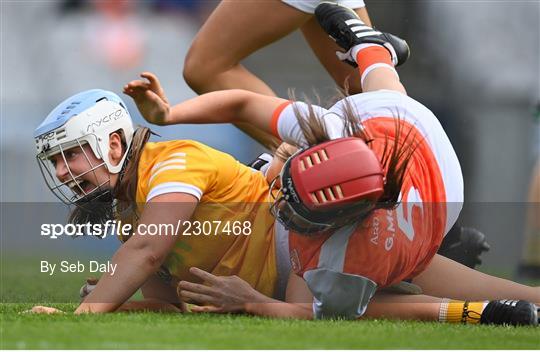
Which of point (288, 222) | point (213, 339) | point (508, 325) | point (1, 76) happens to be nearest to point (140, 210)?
point (288, 222)

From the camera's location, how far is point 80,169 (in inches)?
156

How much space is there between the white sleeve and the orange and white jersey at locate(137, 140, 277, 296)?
0.25 meters

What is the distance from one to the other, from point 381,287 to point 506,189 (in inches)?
198

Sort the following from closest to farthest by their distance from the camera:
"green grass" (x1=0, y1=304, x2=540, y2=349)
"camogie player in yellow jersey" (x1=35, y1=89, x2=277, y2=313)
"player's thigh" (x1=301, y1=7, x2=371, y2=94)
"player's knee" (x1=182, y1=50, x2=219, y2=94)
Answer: "green grass" (x1=0, y1=304, x2=540, y2=349)
"camogie player in yellow jersey" (x1=35, y1=89, x2=277, y2=313)
"player's knee" (x1=182, y1=50, x2=219, y2=94)
"player's thigh" (x1=301, y1=7, x2=371, y2=94)

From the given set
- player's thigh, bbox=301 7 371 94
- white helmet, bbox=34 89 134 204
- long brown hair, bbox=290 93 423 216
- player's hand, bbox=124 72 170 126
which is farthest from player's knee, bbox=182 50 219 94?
long brown hair, bbox=290 93 423 216

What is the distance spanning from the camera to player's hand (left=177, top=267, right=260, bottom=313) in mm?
3928

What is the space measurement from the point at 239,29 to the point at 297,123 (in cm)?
101

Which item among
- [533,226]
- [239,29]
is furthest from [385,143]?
[533,226]

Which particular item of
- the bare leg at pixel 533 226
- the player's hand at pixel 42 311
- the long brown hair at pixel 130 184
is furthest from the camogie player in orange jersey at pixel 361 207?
the bare leg at pixel 533 226

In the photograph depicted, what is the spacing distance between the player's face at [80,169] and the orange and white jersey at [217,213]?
0.14m

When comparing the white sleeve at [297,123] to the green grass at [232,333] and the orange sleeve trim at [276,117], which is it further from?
the green grass at [232,333]

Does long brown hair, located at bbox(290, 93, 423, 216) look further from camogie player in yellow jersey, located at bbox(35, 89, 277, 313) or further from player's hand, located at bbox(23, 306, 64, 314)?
player's hand, located at bbox(23, 306, 64, 314)

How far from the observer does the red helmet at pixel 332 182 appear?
3.54 meters

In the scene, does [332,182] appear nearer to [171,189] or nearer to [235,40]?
[171,189]
